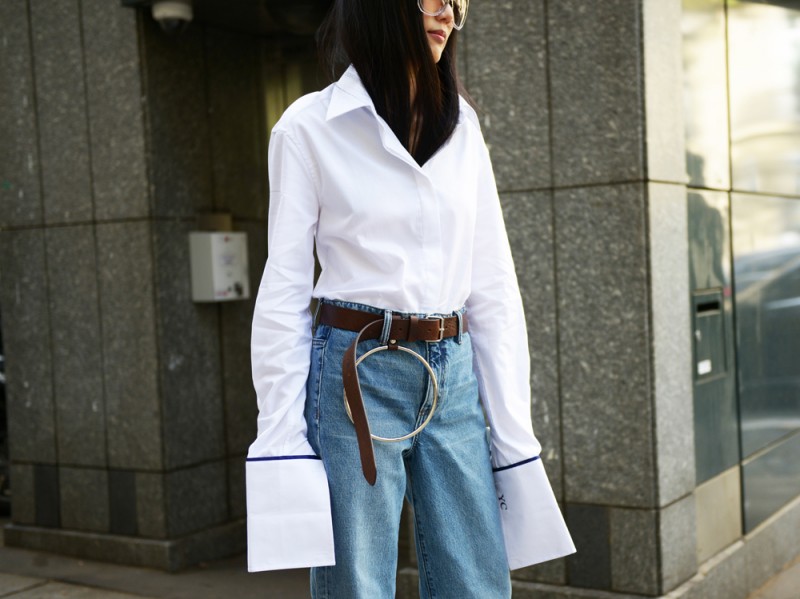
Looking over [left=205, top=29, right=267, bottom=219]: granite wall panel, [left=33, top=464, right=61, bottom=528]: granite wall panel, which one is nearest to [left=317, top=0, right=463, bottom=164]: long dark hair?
[left=205, top=29, right=267, bottom=219]: granite wall panel

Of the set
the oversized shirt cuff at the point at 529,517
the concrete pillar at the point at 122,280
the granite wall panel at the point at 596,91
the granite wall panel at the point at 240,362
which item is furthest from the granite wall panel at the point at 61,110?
the oversized shirt cuff at the point at 529,517

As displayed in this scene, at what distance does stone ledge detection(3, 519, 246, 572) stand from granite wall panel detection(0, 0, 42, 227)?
178cm

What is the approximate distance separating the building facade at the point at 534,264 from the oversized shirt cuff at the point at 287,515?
1913mm

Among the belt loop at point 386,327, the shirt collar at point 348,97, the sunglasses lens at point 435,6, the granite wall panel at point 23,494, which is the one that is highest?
the sunglasses lens at point 435,6

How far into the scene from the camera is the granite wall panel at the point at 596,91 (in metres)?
3.70

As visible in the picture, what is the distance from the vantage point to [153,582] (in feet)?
16.6

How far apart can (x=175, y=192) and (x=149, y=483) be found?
5.06 ft

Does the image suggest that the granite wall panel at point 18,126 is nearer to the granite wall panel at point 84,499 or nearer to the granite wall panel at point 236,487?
the granite wall panel at point 84,499

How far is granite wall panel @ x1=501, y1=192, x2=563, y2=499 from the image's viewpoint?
3.91 m

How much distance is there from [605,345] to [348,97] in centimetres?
190

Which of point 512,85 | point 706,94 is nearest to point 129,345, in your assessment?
point 512,85

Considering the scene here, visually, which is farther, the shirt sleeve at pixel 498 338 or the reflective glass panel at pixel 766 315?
the reflective glass panel at pixel 766 315

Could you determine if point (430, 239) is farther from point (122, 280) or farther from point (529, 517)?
point (122, 280)

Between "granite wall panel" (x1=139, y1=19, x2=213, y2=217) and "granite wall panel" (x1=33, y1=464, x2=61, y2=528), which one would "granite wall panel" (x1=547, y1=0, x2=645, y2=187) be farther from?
"granite wall panel" (x1=33, y1=464, x2=61, y2=528)
